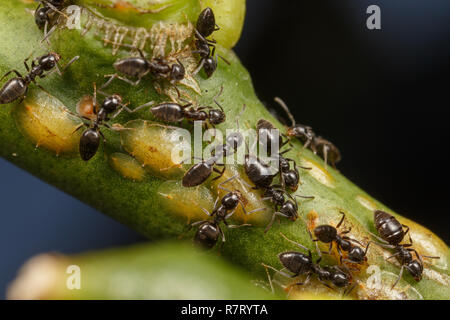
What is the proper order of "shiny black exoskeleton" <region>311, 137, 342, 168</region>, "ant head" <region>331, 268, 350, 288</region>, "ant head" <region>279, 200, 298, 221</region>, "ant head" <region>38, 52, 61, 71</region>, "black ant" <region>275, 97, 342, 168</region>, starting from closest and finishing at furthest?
"ant head" <region>38, 52, 61, 71</region> → "ant head" <region>279, 200, 298, 221</region> → "ant head" <region>331, 268, 350, 288</region> → "black ant" <region>275, 97, 342, 168</region> → "shiny black exoskeleton" <region>311, 137, 342, 168</region>

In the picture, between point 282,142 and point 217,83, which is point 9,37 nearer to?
point 217,83

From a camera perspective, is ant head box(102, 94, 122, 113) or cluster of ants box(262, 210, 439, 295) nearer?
ant head box(102, 94, 122, 113)

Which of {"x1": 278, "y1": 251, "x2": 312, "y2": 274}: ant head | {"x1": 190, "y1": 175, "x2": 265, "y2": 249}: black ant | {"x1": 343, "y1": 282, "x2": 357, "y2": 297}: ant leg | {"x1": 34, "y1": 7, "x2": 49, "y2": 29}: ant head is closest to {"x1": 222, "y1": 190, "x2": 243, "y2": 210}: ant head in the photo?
{"x1": 190, "y1": 175, "x2": 265, "y2": 249}: black ant

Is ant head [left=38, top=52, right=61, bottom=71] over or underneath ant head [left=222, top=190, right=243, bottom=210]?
over

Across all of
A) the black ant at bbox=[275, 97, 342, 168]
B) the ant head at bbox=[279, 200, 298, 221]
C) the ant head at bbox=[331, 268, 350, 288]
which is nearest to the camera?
the ant head at bbox=[279, 200, 298, 221]

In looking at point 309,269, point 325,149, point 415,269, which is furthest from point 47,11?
point 325,149

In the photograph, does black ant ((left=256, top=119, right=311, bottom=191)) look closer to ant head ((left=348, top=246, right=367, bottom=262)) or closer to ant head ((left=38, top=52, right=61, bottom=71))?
ant head ((left=348, top=246, right=367, bottom=262))

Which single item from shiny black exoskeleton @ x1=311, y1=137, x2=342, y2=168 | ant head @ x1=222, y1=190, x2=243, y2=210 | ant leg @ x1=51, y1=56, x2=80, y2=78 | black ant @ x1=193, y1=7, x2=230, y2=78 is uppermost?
black ant @ x1=193, y1=7, x2=230, y2=78
